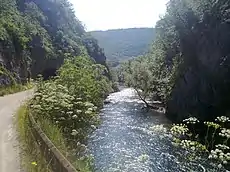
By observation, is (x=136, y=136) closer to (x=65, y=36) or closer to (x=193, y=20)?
(x=193, y=20)

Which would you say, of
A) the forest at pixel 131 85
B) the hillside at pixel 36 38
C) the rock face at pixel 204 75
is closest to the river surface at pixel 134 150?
the forest at pixel 131 85

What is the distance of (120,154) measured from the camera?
69.9ft

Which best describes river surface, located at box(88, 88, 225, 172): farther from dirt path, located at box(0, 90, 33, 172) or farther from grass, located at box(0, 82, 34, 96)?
grass, located at box(0, 82, 34, 96)

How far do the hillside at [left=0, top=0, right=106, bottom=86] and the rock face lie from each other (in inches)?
524

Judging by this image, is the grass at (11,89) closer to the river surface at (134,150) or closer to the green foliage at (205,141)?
the river surface at (134,150)

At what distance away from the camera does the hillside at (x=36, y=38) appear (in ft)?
131

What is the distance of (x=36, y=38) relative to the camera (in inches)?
2183

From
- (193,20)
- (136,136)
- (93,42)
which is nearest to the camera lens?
(136,136)

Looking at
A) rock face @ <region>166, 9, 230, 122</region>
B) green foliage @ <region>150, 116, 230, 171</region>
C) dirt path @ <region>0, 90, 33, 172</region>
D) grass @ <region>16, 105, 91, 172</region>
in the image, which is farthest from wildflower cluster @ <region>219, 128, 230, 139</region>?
rock face @ <region>166, 9, 230, 122</region>

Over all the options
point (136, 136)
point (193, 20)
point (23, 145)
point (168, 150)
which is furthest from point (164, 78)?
point (23, 145)

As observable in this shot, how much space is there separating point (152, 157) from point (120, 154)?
1.88m

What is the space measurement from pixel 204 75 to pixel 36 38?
28599 millimetres

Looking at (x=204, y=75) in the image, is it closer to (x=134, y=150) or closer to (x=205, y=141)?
(x=134, y=150)

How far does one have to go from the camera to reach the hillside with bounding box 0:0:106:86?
131 feet
